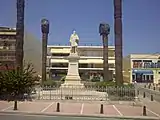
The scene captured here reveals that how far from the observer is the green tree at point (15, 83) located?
923 inches

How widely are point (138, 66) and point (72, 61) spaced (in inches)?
1805

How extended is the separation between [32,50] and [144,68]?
99.2ft

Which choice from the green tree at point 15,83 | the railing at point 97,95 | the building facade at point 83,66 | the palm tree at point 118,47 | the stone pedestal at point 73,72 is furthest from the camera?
the building facade at point 83,66

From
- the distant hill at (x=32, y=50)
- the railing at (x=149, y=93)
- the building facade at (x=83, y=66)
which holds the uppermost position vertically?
the distant hill at (x=32, y=50)

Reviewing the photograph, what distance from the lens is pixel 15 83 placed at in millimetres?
23406

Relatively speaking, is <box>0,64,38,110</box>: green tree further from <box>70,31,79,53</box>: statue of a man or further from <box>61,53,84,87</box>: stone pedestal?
<box>70,31,79,53</box>: statue of a man

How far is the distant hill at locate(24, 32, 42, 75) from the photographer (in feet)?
230

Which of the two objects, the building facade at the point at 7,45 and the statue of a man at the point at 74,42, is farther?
the building facade at the point at 7,45

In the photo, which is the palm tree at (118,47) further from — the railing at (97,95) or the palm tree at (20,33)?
the palm tree at (20,33)

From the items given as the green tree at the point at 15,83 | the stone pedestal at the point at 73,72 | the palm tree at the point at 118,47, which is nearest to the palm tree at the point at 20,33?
the green tree at the point at 15,83

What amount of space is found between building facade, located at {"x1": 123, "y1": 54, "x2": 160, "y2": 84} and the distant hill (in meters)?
25.4

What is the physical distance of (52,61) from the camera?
267ft

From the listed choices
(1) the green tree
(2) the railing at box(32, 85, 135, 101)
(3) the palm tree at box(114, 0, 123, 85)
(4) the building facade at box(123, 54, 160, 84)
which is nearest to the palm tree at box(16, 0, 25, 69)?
(1) the green tree

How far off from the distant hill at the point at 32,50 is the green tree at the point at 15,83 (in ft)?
148
